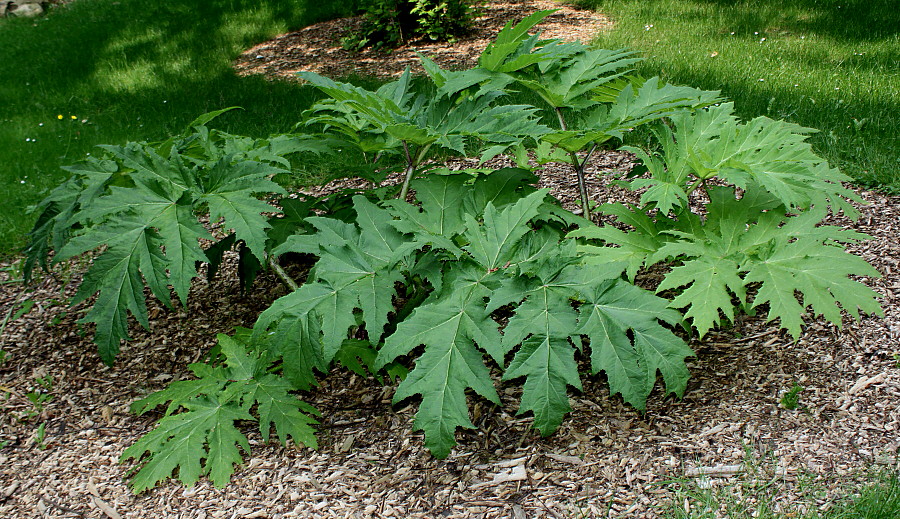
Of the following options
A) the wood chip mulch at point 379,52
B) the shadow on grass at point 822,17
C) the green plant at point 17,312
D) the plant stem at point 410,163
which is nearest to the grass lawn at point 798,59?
the shadow on grass at point 822,17

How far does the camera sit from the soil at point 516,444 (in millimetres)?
2107

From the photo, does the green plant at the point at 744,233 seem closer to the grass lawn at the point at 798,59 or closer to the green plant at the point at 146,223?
the green plant at the point at 146,223

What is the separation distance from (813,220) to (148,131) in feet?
18.1

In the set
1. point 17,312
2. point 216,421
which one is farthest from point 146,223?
point 17,312

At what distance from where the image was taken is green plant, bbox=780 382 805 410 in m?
2.32

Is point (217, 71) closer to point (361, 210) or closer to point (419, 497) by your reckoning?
point (361, 210)

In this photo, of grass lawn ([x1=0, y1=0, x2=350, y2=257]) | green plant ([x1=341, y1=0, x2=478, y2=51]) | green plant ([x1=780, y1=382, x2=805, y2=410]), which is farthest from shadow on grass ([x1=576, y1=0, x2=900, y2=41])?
green plant ([x1=780, y1=382, x2=805, y2=410])

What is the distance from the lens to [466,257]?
2.13m

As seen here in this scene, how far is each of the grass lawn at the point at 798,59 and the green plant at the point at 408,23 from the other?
6.28ft

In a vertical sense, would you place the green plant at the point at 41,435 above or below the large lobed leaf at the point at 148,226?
below

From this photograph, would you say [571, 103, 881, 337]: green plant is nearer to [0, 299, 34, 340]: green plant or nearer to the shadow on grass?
[0, 299, 34, 340]: green plant

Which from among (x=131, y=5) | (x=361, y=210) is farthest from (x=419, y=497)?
(x=131, y=5)

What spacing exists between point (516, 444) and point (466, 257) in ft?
2.24

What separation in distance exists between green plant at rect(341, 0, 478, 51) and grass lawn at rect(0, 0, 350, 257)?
1617 millimetres
